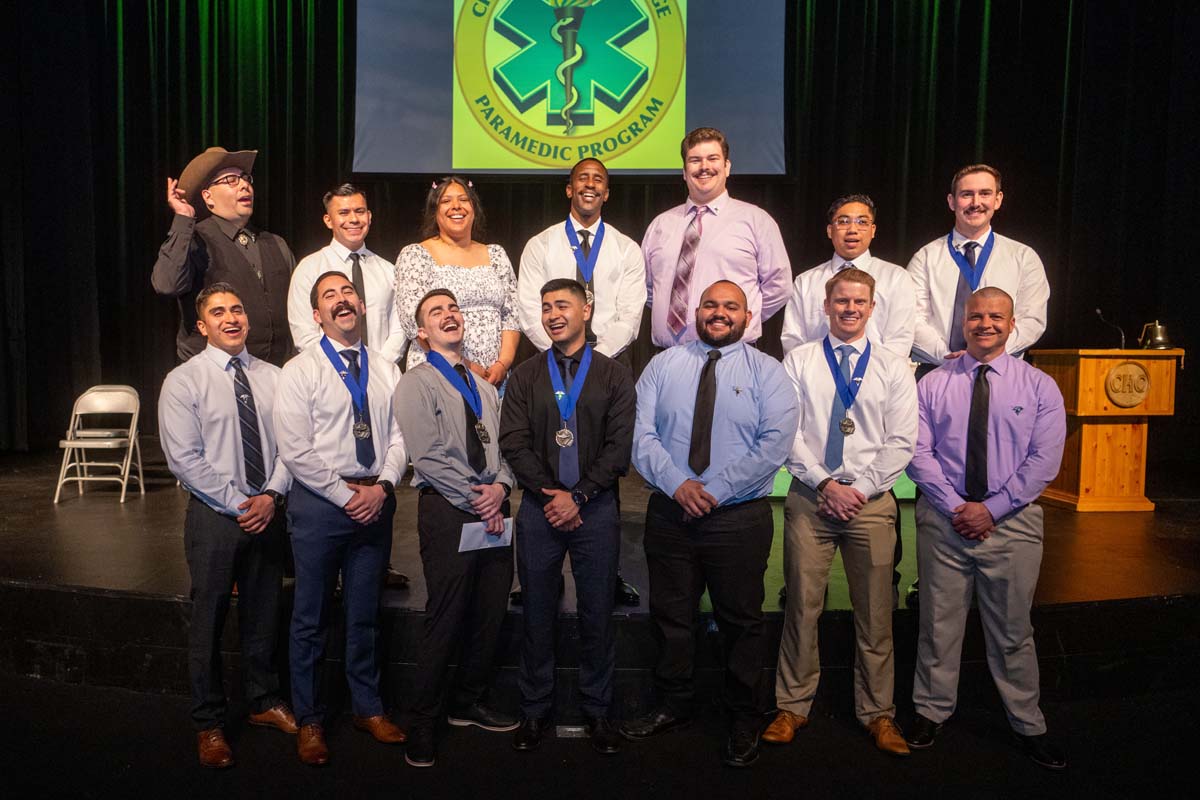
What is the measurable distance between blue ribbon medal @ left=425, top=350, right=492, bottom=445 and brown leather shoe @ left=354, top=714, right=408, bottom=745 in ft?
3.27

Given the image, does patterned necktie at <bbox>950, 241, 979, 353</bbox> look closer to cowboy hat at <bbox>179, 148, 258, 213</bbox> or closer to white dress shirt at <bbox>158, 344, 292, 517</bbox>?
white dress shirt at <bbox>158, 344, 292, 517</bbox>

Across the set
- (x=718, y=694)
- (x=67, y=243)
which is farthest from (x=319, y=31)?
(x=718, y=694)

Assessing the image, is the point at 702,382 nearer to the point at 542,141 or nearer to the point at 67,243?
the point at 542,141

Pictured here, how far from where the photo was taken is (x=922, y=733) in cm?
268

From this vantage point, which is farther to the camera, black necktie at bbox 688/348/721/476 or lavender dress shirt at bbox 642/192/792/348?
lavender dress shirt at bbox 642/192/792/348

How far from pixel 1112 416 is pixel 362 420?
189 inches

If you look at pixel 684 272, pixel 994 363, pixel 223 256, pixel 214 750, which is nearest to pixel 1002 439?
pixel 994 363

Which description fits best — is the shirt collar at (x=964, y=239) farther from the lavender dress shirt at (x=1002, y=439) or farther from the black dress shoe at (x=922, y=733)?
A: the black dress shoe at (x=922, y=733)

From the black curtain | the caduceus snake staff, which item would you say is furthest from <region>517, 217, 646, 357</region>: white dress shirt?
the black curtain

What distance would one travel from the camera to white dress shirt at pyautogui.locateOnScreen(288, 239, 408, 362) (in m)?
3.12

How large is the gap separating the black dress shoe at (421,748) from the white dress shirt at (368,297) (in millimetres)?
1371

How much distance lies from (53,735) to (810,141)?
20.3ft

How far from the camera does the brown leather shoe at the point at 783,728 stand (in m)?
2.67

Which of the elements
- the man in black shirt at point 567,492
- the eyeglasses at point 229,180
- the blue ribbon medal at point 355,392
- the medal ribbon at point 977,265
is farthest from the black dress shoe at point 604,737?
the eyeglasses at point 229,180
